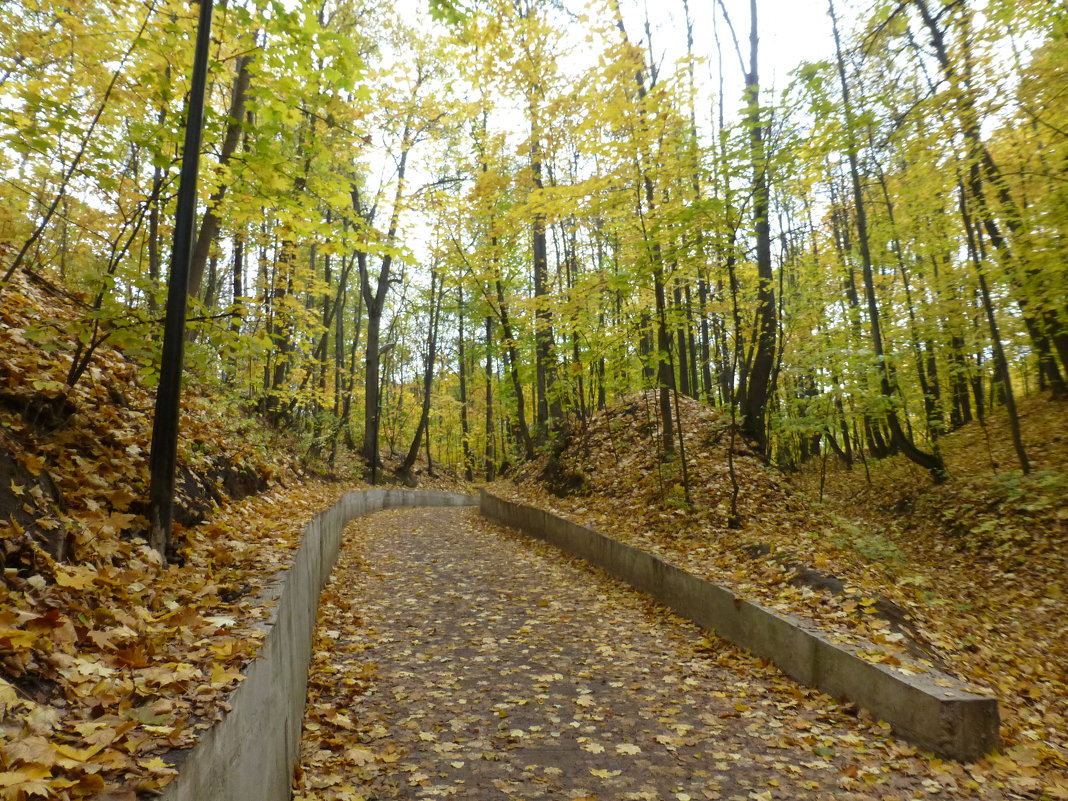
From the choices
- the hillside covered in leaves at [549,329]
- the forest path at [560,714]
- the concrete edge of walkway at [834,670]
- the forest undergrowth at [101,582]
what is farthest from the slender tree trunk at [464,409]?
the forest undergrowth at [101,582]

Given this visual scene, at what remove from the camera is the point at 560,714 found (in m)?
4.30

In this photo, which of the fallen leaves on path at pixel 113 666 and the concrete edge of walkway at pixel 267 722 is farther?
the concrete edge of walkway at pixel 267 722

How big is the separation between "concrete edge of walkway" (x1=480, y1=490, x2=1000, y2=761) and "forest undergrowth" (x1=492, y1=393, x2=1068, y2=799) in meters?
0.18

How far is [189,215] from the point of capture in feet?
12.4

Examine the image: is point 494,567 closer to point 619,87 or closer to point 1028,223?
point 619,87

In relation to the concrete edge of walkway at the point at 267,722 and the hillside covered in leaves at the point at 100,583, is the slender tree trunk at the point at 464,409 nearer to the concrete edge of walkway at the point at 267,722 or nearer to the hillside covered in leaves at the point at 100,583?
the hillside covered in leaves at the point at 100,583

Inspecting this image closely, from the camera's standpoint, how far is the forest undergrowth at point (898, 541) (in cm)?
472

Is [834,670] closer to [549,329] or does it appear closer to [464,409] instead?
[549,329]

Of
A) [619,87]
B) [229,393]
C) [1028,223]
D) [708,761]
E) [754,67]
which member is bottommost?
[708,761]

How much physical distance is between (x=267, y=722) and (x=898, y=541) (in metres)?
11.6

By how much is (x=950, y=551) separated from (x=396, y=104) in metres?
17.0

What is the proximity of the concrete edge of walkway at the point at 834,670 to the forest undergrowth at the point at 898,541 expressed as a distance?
0.18 metres

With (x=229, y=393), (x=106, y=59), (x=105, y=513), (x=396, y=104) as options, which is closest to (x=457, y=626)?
(x=105, y=513)

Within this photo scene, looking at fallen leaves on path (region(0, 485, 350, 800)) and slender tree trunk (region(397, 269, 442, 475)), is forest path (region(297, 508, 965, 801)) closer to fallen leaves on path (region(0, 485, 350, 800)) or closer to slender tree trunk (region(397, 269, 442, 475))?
fallen leaves on path (region(0, 485, 350, 800))
